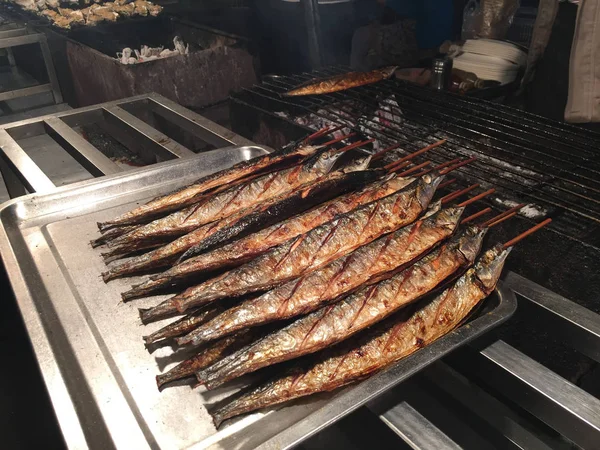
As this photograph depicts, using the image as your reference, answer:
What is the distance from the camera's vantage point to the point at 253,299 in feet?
7.21

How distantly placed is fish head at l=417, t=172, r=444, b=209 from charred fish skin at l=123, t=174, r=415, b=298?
→ 0.10 metres

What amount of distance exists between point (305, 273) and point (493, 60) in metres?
4.84

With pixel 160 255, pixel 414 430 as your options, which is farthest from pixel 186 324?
pixel 414 430

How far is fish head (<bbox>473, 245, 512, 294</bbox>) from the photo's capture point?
2279mm

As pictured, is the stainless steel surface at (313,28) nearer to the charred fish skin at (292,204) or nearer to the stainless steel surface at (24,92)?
the charred fish skin at (292,204)

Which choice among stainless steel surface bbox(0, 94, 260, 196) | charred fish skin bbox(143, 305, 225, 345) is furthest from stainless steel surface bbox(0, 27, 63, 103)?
charred fish skin bbox(143, 305, 225, 345)

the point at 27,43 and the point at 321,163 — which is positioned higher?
the point at 27,43

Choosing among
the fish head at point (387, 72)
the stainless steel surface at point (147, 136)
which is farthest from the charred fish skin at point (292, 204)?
the fish head at point (387, 72)

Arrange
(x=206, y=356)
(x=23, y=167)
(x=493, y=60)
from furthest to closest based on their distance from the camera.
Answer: (x=493, y=60), (x=23, y=167), (x=206, y=356)

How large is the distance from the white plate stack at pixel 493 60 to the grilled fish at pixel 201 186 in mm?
3516

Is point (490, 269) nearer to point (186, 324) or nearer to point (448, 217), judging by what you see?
point (448, 217)

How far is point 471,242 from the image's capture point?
242 centimetres

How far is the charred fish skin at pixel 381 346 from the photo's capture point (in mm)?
1915

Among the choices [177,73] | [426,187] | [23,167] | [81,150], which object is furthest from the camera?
[177,73]
